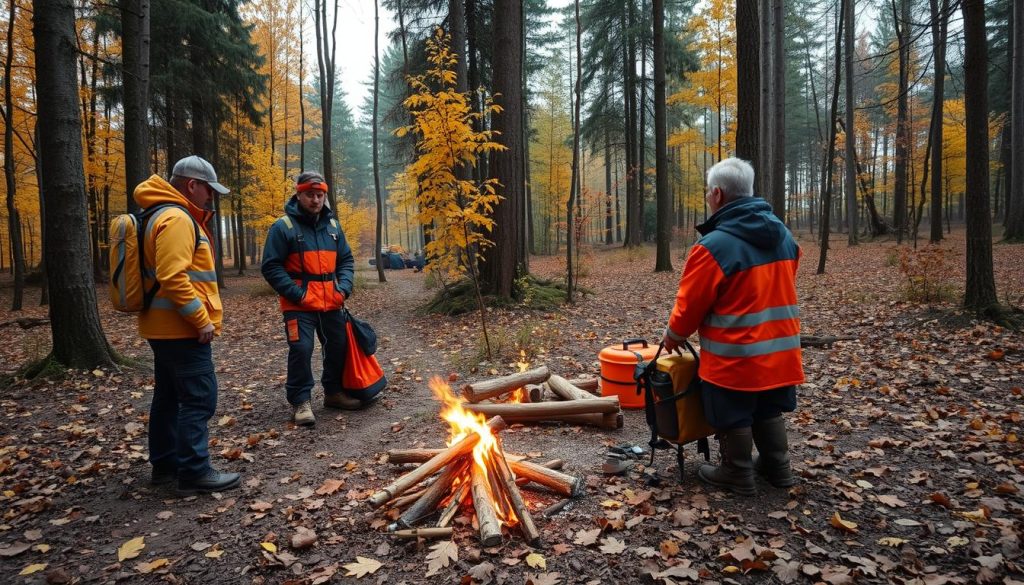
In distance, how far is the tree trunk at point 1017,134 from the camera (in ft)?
48.7

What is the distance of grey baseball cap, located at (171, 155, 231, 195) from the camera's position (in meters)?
3.66

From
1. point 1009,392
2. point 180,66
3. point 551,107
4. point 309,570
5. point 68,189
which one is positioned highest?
point 551,107

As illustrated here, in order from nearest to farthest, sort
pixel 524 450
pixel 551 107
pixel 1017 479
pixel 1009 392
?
pixel 1017 479, pixel 524 450, pixel 1009 392, pixel 551 107

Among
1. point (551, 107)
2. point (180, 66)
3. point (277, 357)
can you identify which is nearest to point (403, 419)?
point (277, 357)

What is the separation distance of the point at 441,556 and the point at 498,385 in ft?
7.09

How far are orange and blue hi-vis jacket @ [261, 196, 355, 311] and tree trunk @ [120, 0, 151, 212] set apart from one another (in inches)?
203

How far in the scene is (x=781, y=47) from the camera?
1273 cm

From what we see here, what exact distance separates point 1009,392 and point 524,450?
484 cm

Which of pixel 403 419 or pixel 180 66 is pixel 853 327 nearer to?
pixel 403 419

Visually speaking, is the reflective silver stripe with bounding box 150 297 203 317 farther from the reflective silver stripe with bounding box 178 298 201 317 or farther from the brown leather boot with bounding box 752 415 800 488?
the brown leather boot with bounding box 752 415 800 488

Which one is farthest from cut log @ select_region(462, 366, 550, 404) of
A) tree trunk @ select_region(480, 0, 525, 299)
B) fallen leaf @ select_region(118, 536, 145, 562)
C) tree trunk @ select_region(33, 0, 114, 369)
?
tree trunk @ select_region(480, 0, 525, 299)

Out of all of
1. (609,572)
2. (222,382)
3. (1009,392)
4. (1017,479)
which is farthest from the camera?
(222,382)

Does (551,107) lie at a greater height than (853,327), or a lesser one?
greater

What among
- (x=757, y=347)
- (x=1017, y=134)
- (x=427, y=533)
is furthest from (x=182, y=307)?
(x=1017, y=134)
